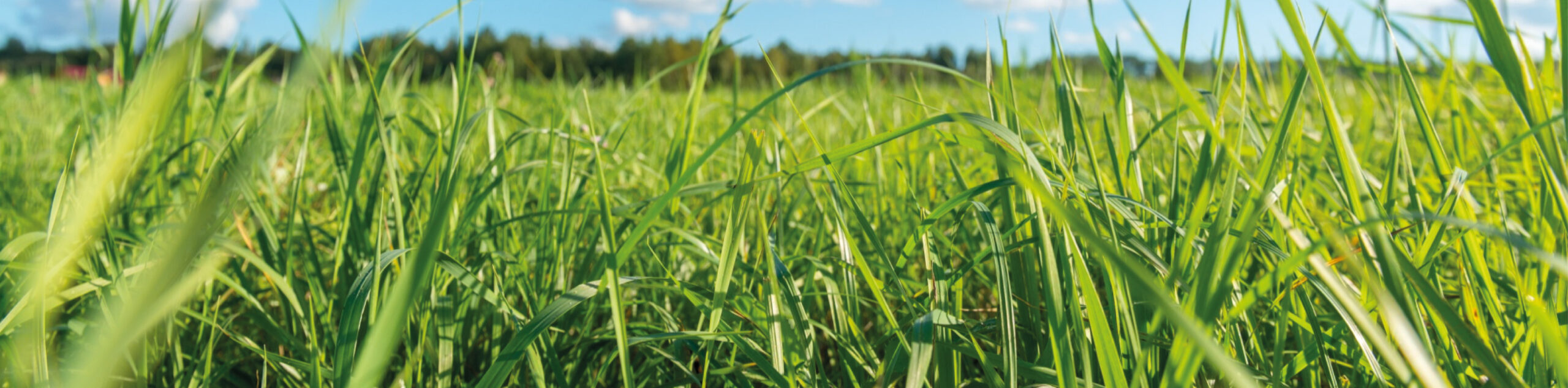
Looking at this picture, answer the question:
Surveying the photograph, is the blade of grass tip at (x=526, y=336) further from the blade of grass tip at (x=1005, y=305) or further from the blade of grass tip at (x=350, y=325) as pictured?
the blade of grass tip at (x=1005, y=305)

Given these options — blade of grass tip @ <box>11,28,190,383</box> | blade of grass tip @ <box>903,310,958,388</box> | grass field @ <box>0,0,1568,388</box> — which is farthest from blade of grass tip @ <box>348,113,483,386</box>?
blade of grass tip @ <box>903,310,958,388</box>

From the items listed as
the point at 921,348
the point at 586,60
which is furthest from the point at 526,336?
the point at 586,60

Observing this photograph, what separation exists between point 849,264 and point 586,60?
28.9 ft

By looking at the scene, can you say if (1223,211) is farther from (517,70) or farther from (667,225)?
(517,70)

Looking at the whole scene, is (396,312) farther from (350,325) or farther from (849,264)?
(849,264)

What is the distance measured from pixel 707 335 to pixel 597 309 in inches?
14.0

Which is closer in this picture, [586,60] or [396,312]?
[396,312]

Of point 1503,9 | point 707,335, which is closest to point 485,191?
point 707,335

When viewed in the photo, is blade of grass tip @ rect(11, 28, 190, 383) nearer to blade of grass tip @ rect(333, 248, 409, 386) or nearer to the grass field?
the grass field

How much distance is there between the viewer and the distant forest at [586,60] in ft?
5.16

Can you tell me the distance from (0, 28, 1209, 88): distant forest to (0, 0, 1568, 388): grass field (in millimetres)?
181

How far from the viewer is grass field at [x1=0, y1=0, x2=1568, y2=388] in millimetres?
432

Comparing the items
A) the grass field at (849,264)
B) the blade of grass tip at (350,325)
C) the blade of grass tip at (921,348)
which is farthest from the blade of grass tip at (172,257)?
the blade of grass tip at (921,348)

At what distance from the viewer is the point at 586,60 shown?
29.8 feet
